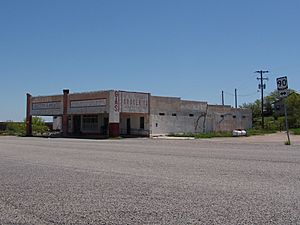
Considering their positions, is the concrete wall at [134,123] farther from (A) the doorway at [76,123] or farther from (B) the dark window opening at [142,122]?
(A) the doorway at [76,123]

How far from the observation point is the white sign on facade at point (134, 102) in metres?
64.1

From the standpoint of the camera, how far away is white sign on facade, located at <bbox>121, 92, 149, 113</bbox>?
210ft

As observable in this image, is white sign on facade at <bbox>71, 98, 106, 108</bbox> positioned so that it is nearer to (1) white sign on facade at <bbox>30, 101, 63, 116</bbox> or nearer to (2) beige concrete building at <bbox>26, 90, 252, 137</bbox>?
(2) beige concrete building at <bbox>26, 90, 252, 137</bbox>

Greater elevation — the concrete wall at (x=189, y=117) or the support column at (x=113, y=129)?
the concrete wall at (x=189, y=117)

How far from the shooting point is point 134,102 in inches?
2564

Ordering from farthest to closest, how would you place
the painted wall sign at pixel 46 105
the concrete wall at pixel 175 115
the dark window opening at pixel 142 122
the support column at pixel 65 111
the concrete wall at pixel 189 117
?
the painted wall sign at pixel 46 105 → the support column at pixel 65 111 → the concrete wall at pixel 189 117 → the dark window opening at pixel 142 122 → the concrete wall at pixel 175 115

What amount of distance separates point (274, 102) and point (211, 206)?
408 feet

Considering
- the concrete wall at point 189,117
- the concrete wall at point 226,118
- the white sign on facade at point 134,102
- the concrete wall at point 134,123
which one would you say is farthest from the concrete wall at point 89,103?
the concrete wall at point 226,118

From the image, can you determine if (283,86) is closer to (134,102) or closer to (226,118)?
(134,102)

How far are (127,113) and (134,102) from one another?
2580mm

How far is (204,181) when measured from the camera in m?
12.9

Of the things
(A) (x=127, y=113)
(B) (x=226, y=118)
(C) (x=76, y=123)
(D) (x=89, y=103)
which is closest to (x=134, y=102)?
(A) (x=127, y=113)

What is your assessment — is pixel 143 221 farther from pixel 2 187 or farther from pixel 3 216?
pixel 2 187

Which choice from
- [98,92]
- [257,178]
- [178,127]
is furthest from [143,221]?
[178,127]
